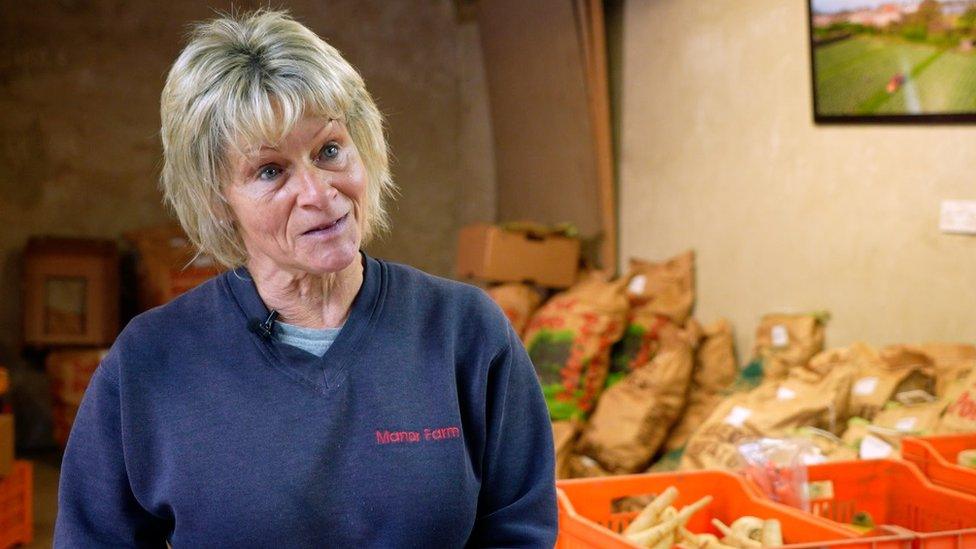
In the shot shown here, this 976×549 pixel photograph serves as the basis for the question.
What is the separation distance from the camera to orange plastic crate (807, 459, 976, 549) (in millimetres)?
2633

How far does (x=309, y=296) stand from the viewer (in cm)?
154

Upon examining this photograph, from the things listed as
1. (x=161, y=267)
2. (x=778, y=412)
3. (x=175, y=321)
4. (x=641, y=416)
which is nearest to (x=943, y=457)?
(x=778, y=412)

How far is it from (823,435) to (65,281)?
4.36 meters

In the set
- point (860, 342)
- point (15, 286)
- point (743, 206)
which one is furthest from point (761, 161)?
point (15, 286)

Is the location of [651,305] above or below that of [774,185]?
below

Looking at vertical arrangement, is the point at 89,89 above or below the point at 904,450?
above

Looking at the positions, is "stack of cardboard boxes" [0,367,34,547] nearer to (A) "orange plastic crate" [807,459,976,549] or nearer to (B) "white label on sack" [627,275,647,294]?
(B) "white label on sack" [627,275,647,294]

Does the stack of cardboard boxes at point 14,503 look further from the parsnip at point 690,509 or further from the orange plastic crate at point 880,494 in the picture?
the orange plastic crate at point 880,494

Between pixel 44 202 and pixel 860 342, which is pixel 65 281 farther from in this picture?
pixel 860 342

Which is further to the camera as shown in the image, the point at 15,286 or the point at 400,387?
the point at 15,286

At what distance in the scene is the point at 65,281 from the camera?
6148mm

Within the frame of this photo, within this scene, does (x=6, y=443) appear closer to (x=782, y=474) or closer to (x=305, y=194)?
(x=782, y=474)

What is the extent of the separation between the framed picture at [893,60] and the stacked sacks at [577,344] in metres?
1.30

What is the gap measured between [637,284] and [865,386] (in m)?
1.73
